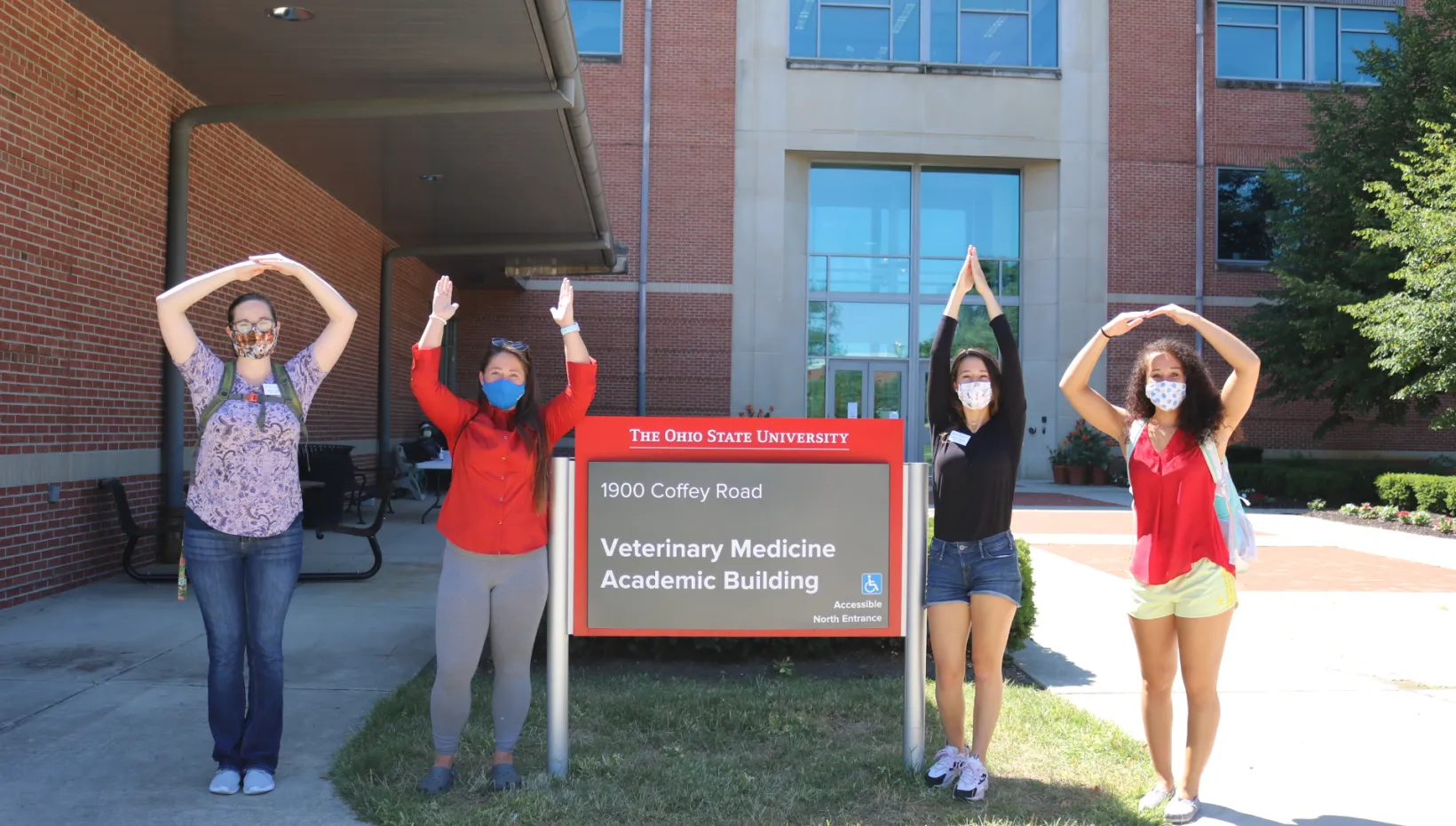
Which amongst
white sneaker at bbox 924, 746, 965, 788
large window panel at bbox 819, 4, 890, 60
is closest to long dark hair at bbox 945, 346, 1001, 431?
white sneaker at bbox 924, 746, 965, 788

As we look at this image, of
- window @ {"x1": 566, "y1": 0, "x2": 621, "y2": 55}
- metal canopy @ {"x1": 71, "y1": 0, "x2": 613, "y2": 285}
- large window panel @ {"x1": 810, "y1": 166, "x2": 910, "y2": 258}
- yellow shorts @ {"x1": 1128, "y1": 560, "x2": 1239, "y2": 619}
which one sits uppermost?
window @ {"x1": 566, "y1": 0, "x2": 621, "y2": 55}

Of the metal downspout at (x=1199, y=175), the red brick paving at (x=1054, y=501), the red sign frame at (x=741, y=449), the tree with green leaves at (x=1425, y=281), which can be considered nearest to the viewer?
the red sign frame at (x=741, y=449)

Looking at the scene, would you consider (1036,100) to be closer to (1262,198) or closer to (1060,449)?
(1262,198)

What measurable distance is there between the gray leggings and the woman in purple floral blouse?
0.60 metres

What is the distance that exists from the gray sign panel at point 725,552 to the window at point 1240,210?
22805mm

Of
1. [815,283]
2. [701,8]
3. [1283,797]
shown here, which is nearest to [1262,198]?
[815,283]

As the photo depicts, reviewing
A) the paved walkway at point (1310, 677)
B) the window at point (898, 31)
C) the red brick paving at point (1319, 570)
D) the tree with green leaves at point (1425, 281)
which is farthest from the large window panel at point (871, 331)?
the paved walkway at point (1310, 677)

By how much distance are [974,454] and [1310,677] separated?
3481mm

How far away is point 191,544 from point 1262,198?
25.0 m

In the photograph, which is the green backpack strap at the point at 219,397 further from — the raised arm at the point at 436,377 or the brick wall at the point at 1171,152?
the brick wall at the point at 1171,152

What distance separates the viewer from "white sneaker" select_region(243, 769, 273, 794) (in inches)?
150

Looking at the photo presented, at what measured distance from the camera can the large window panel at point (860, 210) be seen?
2411cm

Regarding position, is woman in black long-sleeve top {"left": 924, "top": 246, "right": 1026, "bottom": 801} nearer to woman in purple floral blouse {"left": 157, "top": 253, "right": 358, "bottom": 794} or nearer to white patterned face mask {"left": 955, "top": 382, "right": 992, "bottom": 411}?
white patterned face mask {"left": 955, "top": 382, "right": 992, "bottom": 411}

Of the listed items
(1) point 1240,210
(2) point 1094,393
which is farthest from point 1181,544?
(1) point 1240,210
